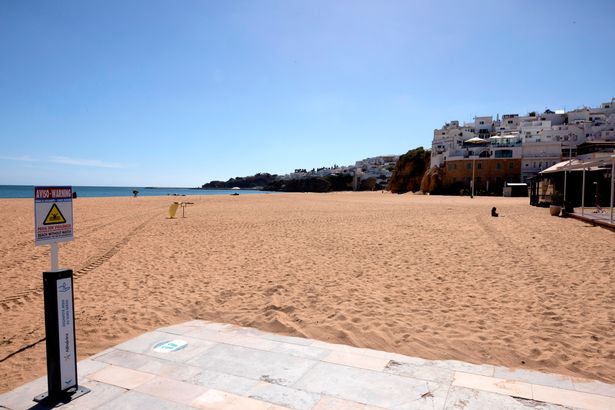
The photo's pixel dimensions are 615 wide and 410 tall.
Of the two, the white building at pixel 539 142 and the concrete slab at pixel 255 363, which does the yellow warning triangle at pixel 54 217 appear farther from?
the white building at pixel 539 142

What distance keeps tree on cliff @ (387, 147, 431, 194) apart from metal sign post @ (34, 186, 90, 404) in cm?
6321

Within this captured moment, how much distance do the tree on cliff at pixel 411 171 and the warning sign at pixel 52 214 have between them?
63.2 m

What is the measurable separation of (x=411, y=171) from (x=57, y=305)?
217 feet

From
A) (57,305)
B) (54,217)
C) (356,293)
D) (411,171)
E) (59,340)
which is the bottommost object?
(356,293)

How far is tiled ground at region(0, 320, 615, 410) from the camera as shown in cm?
293

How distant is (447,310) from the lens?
5422 millimetres

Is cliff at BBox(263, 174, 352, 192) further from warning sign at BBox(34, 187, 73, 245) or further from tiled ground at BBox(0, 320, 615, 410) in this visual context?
warning sign at BBox(34, 187, 73, 245)

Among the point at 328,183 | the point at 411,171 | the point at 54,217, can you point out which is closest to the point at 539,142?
the point at 411,171

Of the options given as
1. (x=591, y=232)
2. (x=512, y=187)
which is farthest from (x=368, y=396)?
(x=512, y=187)

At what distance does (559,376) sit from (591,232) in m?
12.1

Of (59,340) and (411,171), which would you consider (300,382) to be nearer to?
(59,340)

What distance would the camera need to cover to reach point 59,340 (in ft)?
9.93

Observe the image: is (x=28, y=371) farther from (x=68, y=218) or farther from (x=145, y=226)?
(x=145, y=226)

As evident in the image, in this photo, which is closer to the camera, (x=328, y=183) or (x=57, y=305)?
(x=57, y=305)
